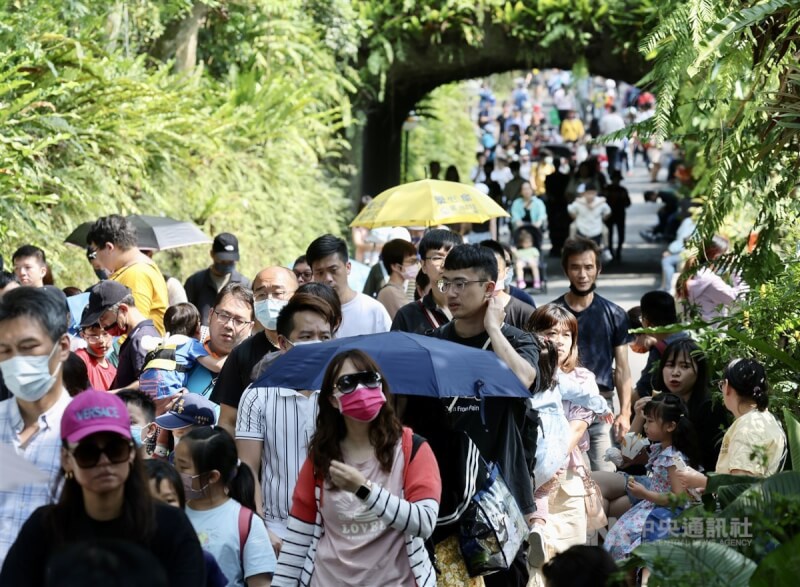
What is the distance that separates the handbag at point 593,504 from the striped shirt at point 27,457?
3.69 metres

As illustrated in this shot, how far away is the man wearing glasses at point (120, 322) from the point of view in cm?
812

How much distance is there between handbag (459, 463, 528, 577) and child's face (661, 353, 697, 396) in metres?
2.99

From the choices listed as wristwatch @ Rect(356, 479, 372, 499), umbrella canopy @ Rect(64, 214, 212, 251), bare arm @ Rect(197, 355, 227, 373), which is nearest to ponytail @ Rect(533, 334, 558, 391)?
Result: bare arm @ Rect(197, 355, 227, 373)

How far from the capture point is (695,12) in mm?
6551

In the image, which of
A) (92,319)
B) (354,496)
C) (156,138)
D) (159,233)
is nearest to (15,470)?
(354,496)

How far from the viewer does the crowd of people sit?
4.07 meters

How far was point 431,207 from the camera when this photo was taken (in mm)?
11719

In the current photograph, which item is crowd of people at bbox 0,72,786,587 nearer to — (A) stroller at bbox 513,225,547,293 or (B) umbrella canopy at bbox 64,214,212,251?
(B) umbrella canopy at bbox 64,214,212,251

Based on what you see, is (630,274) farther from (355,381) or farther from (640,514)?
(355,381)

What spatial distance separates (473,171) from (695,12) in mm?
26749

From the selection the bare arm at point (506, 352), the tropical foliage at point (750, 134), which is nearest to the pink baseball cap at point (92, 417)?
the bare arm at point (506, 352)

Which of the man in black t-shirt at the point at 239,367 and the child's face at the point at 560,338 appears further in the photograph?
the child's face at the point at 560,338

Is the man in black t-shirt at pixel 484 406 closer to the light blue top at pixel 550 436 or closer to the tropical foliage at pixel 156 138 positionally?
the light blue top at pixel 550 436

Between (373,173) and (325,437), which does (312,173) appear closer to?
(373,173)
